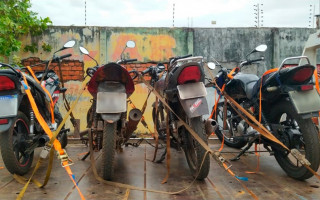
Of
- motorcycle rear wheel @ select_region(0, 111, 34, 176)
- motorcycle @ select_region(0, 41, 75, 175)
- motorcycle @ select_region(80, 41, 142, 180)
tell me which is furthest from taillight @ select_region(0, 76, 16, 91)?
motorcycle @ select_region(80, 41, 142, 180)

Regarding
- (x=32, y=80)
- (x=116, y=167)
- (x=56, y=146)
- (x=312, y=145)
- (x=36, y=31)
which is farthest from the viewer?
(x=36, y=31)

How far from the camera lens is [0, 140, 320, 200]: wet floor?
2.58 m

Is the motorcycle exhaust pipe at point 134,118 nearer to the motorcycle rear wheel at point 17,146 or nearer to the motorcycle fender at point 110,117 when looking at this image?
the motorcycle fender at point 110,117

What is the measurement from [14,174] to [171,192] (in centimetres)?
156

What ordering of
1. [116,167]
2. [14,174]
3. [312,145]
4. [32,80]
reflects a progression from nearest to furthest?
[312,145]
[14,174]
[32,80]
[116,167]

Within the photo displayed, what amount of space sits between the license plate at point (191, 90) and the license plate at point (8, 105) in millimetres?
1544

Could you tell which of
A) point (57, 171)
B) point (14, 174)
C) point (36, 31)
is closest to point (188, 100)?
point (57, 171)

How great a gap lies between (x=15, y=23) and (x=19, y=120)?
372cm

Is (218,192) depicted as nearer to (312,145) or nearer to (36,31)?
(312,145)

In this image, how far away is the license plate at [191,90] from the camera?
9.89 ft

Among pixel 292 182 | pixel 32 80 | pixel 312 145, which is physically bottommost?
pixel 292 182

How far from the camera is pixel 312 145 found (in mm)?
2861

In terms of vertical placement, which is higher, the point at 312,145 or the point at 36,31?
the point at 36,31

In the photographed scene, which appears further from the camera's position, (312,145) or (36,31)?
(36,31)
